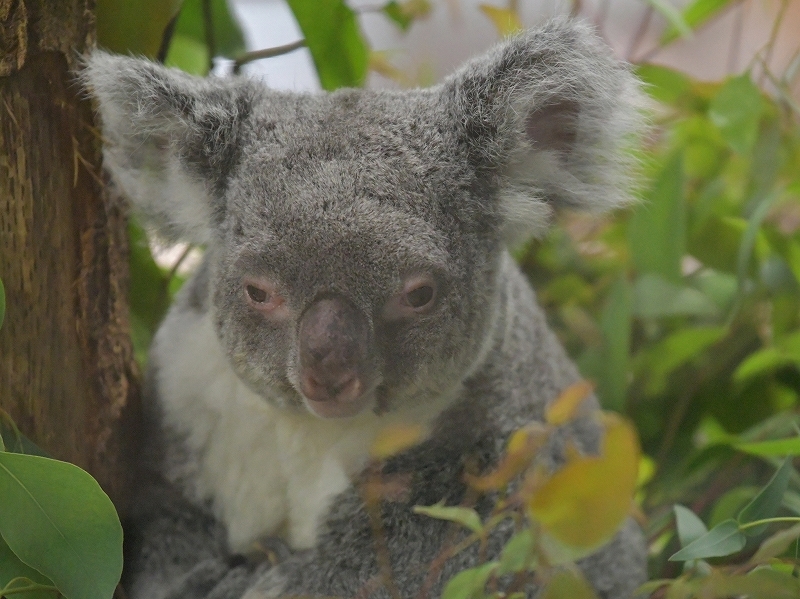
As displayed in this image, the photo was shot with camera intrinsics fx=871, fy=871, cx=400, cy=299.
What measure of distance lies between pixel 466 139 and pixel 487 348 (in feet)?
1.46

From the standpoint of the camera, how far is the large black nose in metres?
1.50

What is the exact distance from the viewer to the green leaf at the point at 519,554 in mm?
1073

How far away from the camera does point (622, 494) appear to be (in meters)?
0.95

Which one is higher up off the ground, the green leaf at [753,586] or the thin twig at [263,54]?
the thin twig at [263,54]

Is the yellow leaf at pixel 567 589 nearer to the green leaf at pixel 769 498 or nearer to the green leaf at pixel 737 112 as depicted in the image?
the green leaf at pixel 769 498

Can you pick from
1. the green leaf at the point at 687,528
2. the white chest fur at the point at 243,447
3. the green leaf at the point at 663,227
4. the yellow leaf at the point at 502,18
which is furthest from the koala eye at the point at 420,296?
the yellow leaf at the point at 502,18

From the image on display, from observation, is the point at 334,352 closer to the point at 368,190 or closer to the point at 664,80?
the point at 368,190

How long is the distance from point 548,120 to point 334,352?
0.68m

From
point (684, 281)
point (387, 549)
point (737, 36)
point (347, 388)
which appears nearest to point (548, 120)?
point (347, 388)

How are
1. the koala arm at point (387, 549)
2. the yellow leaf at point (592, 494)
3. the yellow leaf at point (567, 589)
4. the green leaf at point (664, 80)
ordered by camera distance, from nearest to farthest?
1. the yellow leaf at point (592, 494)
2. the yellow leaf at point (567, 589)
3. the koala arm at point (387, 549)
4. the green leaf at point (664, 80)

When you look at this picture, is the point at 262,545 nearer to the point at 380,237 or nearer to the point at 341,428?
the point at 341,428

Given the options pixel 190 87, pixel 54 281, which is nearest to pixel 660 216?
pixel 190 87

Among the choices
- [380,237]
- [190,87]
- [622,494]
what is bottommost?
[622,494]

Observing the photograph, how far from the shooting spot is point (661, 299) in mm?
2486
